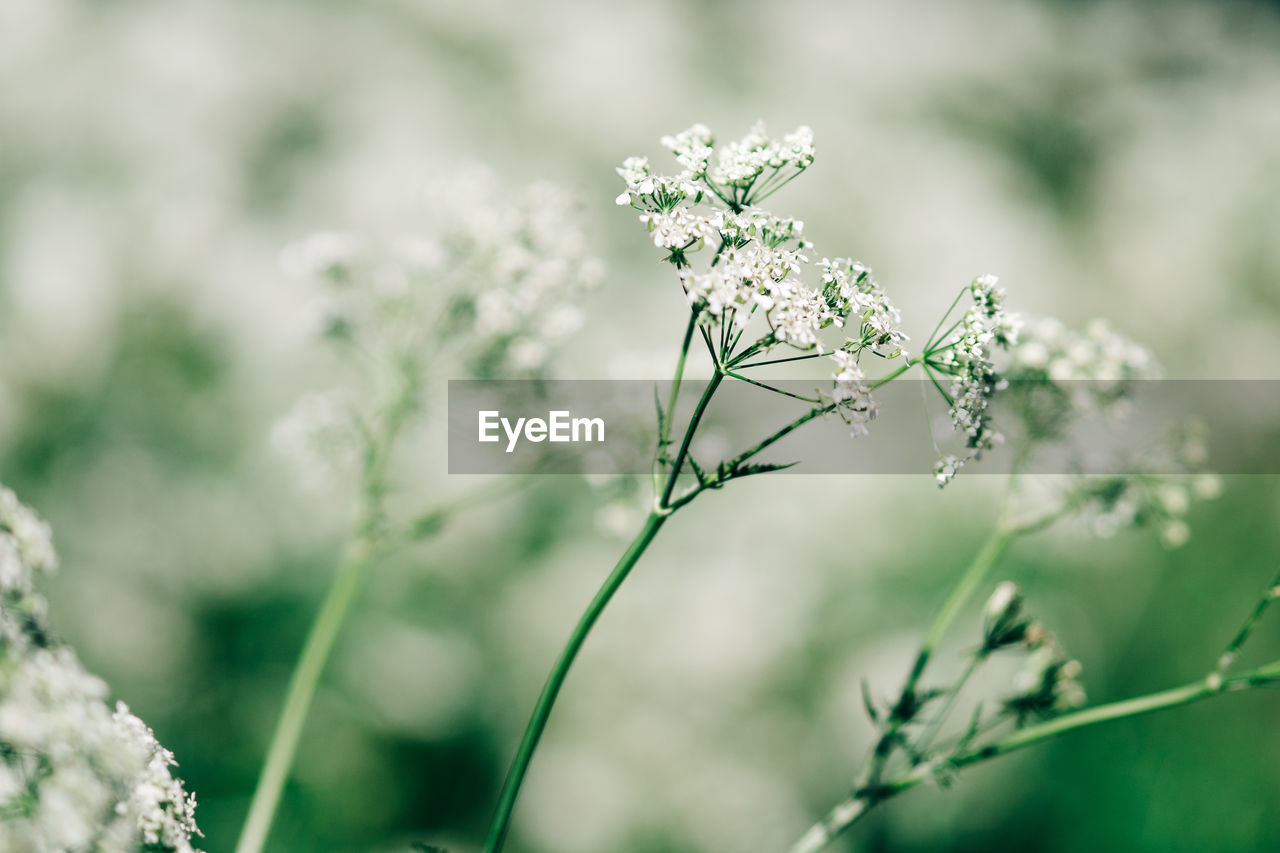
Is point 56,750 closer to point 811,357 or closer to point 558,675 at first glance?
point 558,675

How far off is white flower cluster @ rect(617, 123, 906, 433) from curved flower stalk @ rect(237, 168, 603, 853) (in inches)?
32.5

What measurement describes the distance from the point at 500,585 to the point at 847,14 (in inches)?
169

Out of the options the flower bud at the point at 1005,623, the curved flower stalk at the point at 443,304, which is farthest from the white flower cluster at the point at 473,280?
the flower bud at the point at 1005,623

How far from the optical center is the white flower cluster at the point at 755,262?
94 centimetres

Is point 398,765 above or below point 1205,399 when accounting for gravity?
below

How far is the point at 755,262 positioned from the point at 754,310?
59 mm

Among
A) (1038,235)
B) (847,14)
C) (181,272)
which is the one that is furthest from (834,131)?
(181,272)

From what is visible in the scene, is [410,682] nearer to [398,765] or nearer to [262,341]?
[398,765]

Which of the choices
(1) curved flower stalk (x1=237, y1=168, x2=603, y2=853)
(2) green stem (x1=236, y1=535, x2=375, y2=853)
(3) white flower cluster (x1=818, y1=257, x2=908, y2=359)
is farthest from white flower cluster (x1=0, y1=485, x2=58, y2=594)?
(3) white flower cluster (x1=818, y1=257, x2=908, y2=359)

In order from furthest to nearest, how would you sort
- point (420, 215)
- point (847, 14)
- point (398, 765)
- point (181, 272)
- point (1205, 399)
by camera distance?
point (847, 14) → point (1205, 399) → point (420, 215) → point (181, 272) → point (398, 765)

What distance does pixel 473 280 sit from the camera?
1897 mm

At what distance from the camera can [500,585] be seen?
3.76 m

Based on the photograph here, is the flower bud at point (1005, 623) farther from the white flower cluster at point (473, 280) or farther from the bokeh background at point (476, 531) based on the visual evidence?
the bokeh background at point (476, 531)

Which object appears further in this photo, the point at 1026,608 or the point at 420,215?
the point at 420,215
